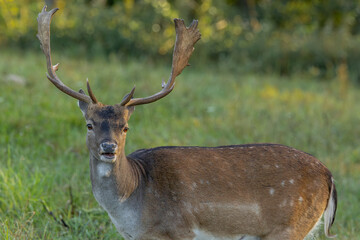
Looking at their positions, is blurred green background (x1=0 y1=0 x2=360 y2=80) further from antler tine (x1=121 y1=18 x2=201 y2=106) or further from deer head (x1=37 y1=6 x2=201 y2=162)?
deer head (x1=37 y1=6 x2=201 y2=162)

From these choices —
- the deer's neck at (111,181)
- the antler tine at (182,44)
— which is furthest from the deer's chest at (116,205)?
the antler tine at (182,44)

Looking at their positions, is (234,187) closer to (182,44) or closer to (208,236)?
(208,236)

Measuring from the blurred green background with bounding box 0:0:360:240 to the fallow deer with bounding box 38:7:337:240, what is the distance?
95 centimetres

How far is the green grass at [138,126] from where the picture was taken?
213 inches

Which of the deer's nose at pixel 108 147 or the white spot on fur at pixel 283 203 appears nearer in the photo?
the deer's nose at pixel 108 147

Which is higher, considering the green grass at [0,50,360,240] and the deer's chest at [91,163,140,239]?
the deer's chest at [91,163,140,239]

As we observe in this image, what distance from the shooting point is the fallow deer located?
13.8 feet

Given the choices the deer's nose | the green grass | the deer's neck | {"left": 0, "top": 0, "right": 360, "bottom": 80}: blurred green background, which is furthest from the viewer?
{"left": 0, "top": 0, "right": 360, "bottom": 80}: blurred green background

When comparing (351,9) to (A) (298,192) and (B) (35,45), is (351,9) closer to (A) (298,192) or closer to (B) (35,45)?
(B) (35,45)

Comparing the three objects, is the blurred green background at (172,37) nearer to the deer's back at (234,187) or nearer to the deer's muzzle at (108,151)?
the deer's back at (234,187)

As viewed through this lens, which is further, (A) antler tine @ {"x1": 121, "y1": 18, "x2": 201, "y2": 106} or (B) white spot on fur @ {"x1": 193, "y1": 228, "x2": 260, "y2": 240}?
(A) antler tine @ {"x1": 121, "y1": 18, "x2": 201, "y2": 106}

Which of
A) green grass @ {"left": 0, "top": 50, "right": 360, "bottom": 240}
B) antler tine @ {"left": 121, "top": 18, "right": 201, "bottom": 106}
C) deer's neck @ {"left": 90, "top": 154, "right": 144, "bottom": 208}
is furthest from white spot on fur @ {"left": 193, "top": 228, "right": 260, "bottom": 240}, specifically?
antler tine @ {"left": 121, "top": 18, "right": 201, "bottom": 106}

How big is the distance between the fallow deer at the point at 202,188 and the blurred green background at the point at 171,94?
0.95 meters

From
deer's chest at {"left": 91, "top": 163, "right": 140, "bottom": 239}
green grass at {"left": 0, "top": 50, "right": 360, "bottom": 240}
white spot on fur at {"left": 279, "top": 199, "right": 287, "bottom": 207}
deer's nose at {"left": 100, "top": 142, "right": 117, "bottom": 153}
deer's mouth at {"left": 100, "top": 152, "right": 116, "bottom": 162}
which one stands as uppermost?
deer's nose at {"left": 100, "top": 142, "right": 117, "bottom": 153}
